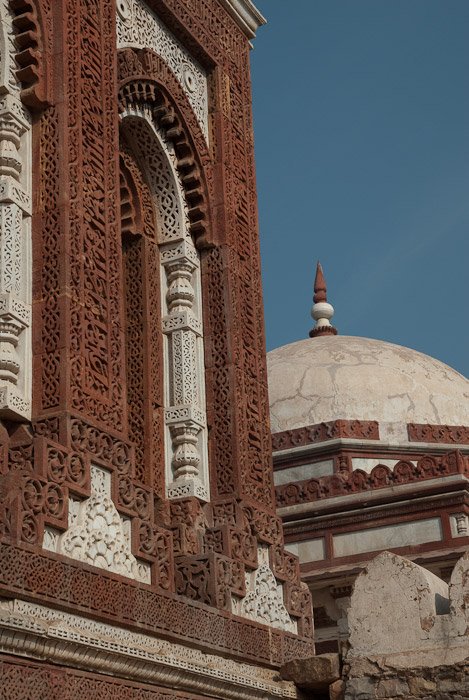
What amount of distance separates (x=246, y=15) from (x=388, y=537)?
5.49 meters

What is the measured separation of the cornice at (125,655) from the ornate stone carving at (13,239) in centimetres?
115

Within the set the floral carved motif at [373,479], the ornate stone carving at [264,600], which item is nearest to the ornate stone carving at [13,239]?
the ornate stone carving at [264,600]

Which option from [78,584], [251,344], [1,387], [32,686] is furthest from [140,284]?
[32,686]

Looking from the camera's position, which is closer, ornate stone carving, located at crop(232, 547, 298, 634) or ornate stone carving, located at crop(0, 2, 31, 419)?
ornate stone carving, located at crop(0, 2, 31, 419)

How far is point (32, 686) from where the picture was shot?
565 cm

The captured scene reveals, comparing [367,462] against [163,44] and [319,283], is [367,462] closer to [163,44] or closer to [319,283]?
[319,283]

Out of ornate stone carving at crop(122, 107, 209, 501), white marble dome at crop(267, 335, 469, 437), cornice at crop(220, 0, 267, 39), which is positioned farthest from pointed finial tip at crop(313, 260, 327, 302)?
ornate stone carving at crop(122, 107, 209, 501)

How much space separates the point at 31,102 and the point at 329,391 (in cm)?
1037

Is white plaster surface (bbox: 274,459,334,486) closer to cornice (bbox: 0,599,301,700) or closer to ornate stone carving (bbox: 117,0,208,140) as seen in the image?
ornate stone carving (bbox: 117,0,208,140)

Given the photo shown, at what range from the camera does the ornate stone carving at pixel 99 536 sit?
20.3ft

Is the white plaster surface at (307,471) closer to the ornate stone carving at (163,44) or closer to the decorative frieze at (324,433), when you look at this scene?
the decorative frieze at (324,433)

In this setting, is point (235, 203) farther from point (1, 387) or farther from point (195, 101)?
point (1, 387)

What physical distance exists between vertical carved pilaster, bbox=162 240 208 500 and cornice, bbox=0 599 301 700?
1.24 metres

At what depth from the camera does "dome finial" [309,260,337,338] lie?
19500 millimetres
